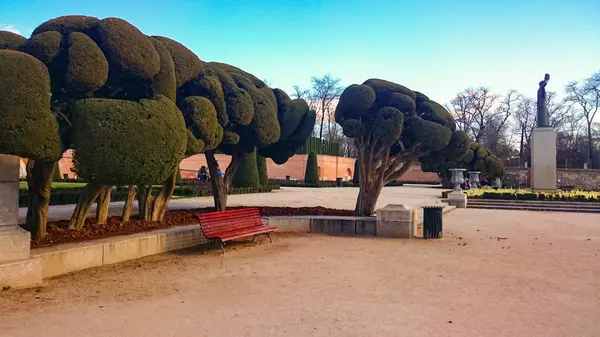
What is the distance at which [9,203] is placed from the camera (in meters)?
5.68

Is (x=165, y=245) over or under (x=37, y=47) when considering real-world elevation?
under

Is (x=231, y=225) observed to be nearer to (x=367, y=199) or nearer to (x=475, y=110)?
(x=367, y=199)

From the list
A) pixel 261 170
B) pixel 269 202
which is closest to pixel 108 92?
pixel 269 202

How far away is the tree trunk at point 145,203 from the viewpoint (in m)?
9.91

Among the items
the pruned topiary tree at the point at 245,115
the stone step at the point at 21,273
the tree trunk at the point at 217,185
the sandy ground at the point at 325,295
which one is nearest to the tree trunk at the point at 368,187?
the pruned topiary tree at the point at 245,115

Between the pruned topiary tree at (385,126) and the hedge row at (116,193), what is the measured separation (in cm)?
853

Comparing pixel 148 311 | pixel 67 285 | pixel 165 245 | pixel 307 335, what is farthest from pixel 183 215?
pixel 307 335

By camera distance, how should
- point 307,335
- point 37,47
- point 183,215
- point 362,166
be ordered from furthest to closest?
point 362,166, point 183,215, point 37,47, point 307,335

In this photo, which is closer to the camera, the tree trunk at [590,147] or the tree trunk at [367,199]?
the tree trunk at [367,199]

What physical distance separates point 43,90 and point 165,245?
138 inches

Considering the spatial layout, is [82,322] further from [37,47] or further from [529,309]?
[529,309]

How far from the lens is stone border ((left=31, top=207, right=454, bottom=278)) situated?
246 inches

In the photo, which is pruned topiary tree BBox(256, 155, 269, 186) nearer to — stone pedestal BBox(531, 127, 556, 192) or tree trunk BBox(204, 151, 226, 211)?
stone pedestal BBox(531, 127, 556, 192)

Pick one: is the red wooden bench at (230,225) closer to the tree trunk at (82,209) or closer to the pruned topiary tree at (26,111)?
the tree trunk at (82,209)
